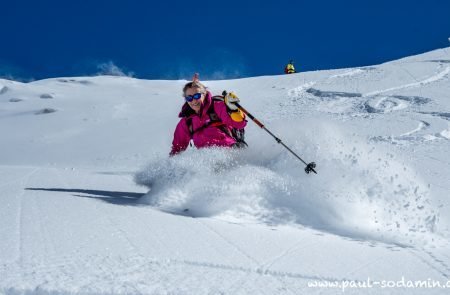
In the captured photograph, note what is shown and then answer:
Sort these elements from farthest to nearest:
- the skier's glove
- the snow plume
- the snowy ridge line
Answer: the snowy ridge line → the skier's glove → the snow plume

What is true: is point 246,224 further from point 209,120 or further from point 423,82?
point 423,82

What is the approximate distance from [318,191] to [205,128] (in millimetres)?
2069

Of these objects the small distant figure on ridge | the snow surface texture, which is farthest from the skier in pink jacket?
the small distant figure on ridge

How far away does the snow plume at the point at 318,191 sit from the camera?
312 centimetres

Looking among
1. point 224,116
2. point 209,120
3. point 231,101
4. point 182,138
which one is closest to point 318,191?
point 231,101

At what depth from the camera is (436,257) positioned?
245cm

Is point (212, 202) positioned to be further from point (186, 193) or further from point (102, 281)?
point (102, 281)

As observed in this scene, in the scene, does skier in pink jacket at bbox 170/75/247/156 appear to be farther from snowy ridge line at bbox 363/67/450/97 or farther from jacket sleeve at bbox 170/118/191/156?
snowy ridge line at bbox 363/67/450/97

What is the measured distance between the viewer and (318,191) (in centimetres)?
354

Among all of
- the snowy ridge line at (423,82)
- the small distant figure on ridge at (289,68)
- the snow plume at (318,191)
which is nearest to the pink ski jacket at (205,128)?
the snow plume at (318,191)

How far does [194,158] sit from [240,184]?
2.69ft

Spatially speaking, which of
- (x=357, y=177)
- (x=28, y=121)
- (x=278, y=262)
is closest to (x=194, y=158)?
(x=357, y=177)

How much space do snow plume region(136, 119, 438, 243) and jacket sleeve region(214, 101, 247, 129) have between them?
63 centimetres

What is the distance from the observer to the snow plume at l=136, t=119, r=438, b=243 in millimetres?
3119
